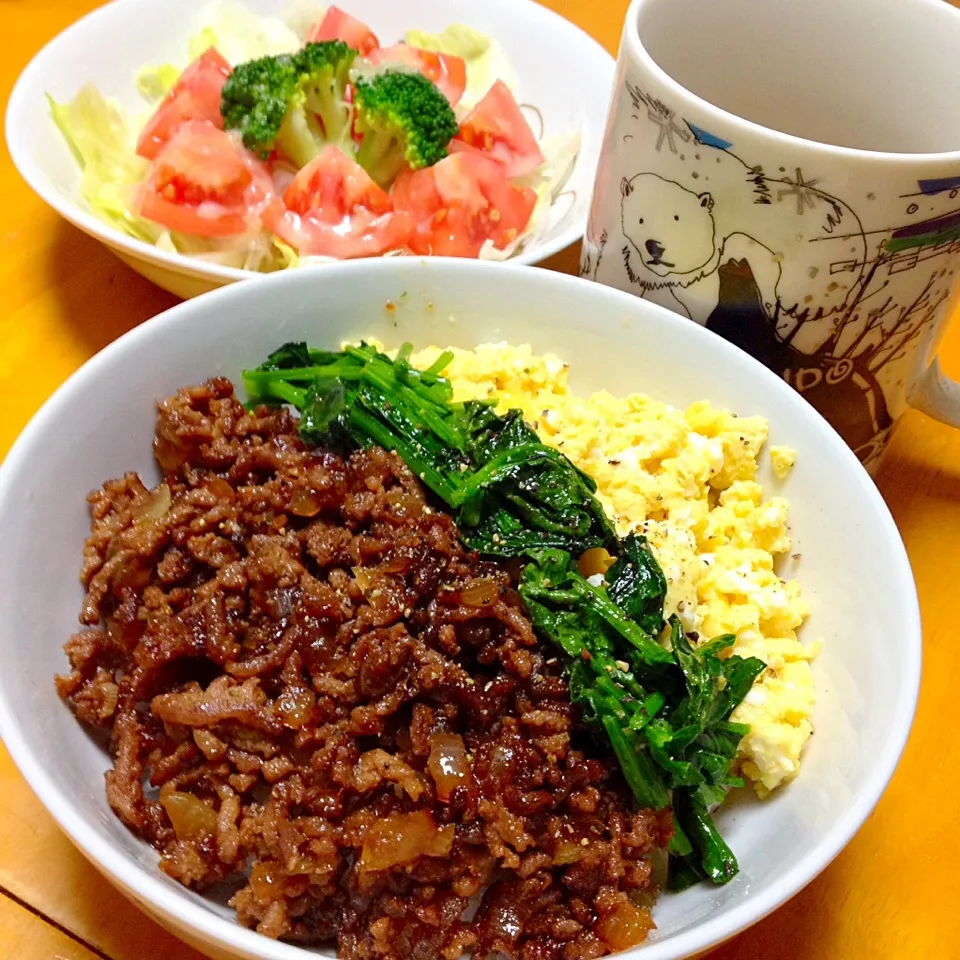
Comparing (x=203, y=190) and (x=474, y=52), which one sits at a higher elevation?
(x=474, y=52)

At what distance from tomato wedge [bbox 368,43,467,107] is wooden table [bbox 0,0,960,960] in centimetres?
73

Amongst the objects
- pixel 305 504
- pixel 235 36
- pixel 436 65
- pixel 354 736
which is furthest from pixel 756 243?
pixel 235 36

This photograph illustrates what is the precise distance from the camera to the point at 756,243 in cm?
143

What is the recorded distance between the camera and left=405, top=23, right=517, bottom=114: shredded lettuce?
280 centimetres

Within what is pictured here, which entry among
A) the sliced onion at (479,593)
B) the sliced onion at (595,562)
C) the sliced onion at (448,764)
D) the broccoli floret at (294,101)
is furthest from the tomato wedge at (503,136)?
the sliced onion at (448,764)

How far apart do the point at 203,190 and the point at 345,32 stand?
2.58ft

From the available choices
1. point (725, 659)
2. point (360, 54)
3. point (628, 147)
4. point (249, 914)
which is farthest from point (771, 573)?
point (360, 54)

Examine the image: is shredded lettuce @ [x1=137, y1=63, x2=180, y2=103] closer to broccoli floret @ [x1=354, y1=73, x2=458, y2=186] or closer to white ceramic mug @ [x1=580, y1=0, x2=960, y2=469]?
broccoli floret @ [x1=354, y1=73, x2=458, y2=186]

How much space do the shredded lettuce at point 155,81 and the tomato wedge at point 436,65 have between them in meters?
0.58

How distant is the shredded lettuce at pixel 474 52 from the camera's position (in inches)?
110

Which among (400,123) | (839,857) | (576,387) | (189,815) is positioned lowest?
(839,857)

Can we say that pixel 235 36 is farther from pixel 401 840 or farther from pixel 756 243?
pixel 401 840

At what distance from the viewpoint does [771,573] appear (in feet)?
4.88

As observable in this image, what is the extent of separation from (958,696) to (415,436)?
1.11 metres
